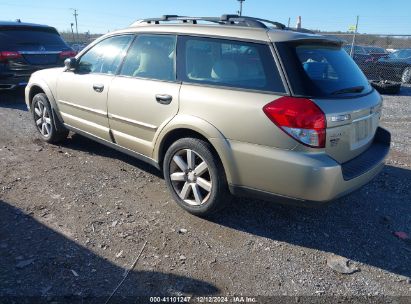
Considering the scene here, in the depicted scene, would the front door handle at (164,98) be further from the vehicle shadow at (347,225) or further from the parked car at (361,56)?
the parked car at (361,56)

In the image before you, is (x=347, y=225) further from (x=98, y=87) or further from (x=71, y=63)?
(x=71, y=63)

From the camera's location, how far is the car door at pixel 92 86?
4410mm

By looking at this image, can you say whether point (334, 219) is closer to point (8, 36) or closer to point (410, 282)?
point (410, 282)

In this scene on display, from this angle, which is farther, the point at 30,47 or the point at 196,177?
the point at 30,47

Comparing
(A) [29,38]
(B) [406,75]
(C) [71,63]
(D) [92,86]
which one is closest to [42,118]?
(C) [71,63]

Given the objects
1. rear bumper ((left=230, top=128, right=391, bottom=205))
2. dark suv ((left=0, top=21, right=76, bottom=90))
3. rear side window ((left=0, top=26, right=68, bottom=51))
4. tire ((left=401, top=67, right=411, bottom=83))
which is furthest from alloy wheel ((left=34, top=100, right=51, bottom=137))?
tire ((left=401, top=67, right=411, bottom=83))

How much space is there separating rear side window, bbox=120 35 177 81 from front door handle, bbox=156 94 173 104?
0.62 ft

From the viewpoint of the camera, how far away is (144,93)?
3.85m

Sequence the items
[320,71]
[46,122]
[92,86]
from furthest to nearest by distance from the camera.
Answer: [46,122]
[92,86]
[320,71]

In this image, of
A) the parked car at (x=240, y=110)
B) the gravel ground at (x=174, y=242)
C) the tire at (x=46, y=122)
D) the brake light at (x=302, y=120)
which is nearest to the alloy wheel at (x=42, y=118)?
the tire at (x=46, y=122)

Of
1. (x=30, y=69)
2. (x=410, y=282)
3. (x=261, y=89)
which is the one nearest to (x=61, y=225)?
(x=261, y=89)

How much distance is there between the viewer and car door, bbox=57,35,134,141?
4.41 metres

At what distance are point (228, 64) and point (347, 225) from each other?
75.7 inches

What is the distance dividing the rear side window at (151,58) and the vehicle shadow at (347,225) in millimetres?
1577
